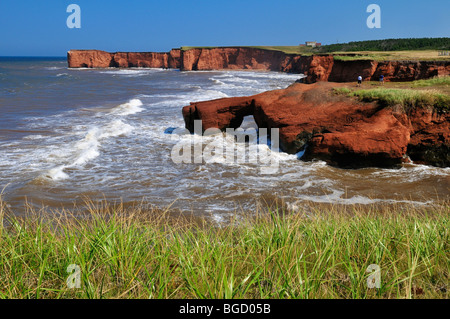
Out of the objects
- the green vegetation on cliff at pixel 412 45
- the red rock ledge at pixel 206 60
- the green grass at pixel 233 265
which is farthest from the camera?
the red rock ledge at pixel 206 60

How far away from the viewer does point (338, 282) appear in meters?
2.81

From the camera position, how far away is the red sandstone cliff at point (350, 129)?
1038 cm

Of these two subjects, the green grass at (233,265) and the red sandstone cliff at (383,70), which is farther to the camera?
the red sandstone cliff at (383,70)

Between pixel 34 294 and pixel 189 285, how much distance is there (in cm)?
119

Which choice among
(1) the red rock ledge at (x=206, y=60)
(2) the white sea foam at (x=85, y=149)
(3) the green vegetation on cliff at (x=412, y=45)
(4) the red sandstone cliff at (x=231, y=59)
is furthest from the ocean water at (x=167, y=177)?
(4) the red sandstone cliff at (x=231, y=59)

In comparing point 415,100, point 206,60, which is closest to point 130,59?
point 206,60

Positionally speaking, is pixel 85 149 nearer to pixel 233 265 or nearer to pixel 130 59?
pixel 233 265

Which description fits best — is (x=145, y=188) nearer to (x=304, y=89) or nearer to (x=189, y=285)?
(x=189, y=285)

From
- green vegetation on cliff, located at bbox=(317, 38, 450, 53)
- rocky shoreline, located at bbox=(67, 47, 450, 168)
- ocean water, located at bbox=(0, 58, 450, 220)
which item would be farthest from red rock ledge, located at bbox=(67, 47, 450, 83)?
ocean water, located at bbox=(0, 58, 450, 220)

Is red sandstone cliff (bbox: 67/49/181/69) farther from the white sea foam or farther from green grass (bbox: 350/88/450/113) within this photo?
green grass (bbox: 350/88/450/113)

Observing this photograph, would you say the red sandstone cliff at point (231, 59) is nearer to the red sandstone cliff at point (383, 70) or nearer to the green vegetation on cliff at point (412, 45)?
the green vegetation on cliff at point (412, 45)

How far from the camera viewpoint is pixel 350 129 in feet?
35.7

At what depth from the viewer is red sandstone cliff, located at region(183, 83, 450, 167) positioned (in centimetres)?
1038
